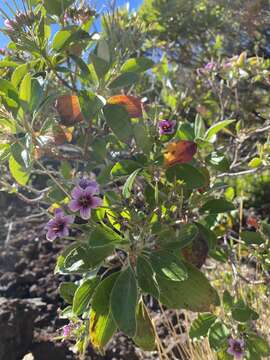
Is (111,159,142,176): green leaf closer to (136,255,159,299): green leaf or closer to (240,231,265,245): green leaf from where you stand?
(136,255,159,299): green leaf

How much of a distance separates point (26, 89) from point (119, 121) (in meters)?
0.23

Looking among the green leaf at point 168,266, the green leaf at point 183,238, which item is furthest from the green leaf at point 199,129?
the green leaf at point 168,266

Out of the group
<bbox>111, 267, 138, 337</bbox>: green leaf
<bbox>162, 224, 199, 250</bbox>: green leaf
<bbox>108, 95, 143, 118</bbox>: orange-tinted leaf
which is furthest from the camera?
<bbox>108, 95, 143, 118</bbox>: orange-tinted leaf

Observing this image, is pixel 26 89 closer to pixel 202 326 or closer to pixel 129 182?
pixel 129 182

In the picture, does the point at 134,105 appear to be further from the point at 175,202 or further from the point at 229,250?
the point at 229,250

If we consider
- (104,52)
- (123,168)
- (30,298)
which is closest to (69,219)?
(123,168)

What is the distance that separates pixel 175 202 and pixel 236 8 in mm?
2342

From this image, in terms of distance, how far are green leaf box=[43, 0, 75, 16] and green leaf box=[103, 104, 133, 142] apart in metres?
0.27

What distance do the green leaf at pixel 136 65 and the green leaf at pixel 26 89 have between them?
270mm

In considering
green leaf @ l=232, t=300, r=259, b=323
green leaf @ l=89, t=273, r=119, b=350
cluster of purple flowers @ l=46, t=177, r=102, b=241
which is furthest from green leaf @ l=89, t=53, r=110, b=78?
green leaf @ l=232, t=300, r=259, b=323

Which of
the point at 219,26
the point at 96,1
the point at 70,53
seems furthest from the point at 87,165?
the point at 219,26

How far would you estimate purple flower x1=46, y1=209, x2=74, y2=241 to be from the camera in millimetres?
1225

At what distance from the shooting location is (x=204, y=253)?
1.42 meters

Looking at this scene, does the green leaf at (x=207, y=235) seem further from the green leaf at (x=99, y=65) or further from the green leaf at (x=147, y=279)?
the green leaf at (x=99, y=65)
